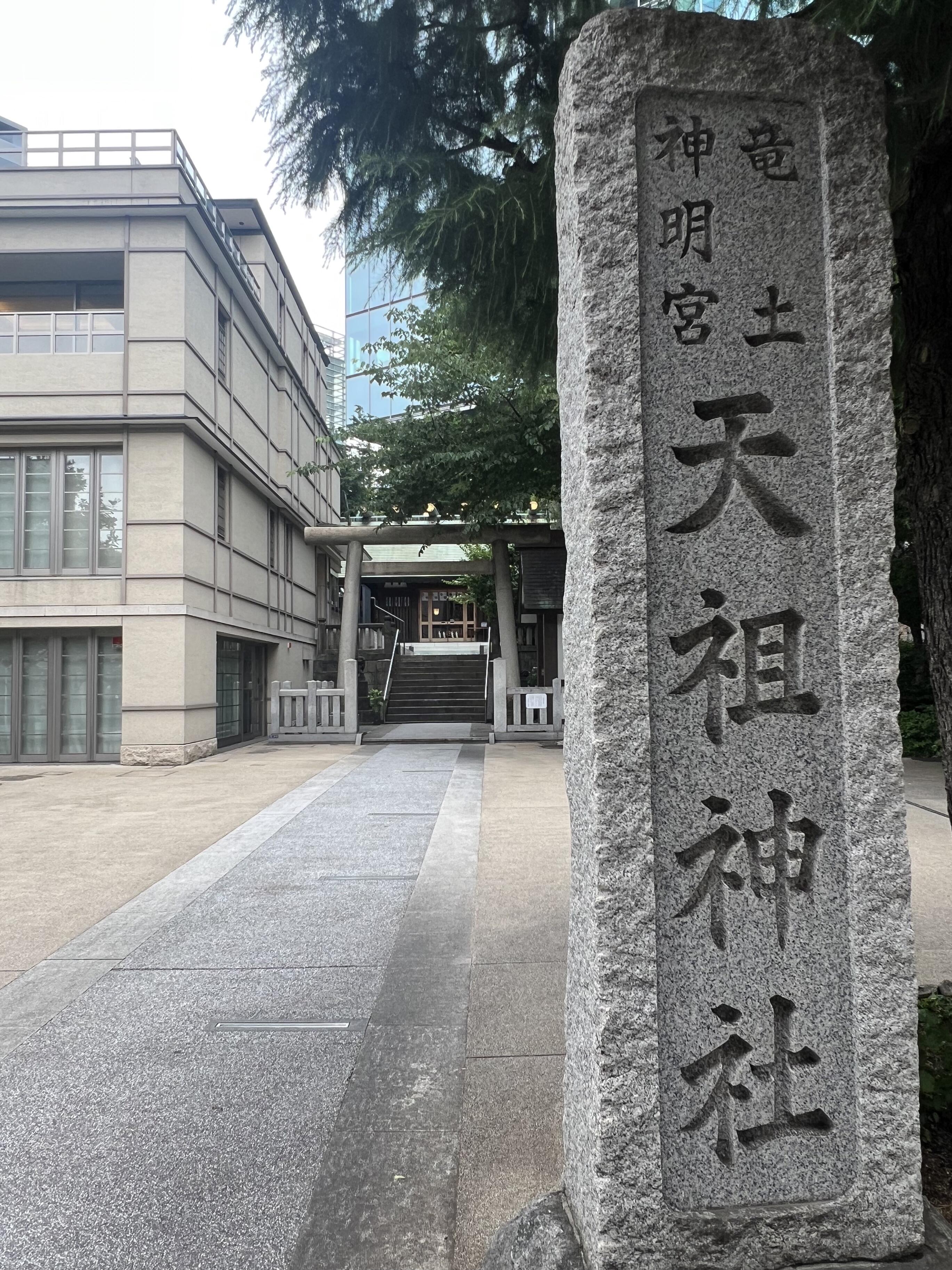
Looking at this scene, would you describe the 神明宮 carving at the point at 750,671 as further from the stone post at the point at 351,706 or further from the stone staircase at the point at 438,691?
the stone staircase at the point at 438,691

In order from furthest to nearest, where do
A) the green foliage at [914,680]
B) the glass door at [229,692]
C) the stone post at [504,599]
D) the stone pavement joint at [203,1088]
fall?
the stone post at [504,599] → the glass door at [229,692] → the green foliage at [914,680] → the stone pavement joint at [203,1088]

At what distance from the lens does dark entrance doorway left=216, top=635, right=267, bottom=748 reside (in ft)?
52.1

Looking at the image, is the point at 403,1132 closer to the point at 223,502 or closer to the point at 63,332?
the point at 63,332

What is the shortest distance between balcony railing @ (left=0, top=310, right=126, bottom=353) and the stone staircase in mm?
10885

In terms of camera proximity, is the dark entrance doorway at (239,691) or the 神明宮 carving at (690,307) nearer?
the 神明宮 carving at (690,307)

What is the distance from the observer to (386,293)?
4.18 metres

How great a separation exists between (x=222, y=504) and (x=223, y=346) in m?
3.05

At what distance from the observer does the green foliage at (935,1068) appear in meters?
2.61

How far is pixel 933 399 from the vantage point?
279 cm

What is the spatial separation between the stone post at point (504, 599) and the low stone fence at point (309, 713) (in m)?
3.37

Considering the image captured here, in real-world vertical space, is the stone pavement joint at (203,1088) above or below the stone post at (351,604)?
below

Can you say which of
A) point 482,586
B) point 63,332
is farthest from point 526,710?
point 63,332

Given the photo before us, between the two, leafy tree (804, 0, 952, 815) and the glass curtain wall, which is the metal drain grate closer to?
leafy tree (804, 0, 952, 815)

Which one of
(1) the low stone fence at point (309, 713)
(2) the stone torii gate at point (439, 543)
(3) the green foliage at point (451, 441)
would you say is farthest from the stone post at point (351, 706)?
(3) the green foliage at point (451, 441)
